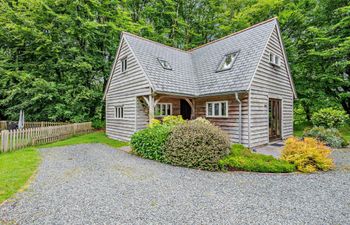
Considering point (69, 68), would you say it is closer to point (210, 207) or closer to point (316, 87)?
point (210, 207)

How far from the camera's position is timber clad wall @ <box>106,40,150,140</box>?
11.8m

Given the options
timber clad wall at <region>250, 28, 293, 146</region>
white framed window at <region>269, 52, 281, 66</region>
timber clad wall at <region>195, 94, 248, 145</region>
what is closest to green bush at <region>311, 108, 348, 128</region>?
timber clad wall at <region>250, 28, 293, 146</region>

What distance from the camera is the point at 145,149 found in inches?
343

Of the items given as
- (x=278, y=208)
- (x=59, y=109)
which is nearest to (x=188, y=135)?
(x=278, y=208)

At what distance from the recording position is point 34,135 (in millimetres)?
11734

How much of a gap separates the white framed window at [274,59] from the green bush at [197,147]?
284 inches

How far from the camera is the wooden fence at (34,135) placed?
9906mm

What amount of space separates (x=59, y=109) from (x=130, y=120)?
8.99m

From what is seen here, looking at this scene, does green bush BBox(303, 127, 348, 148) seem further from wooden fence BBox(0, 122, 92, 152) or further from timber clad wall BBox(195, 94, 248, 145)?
wooden fence BBox(0, 122, 92, 152)

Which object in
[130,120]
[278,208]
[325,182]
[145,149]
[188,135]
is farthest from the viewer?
[130,120]

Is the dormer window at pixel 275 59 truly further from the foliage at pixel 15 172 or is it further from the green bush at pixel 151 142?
the foliage at pixel 15 172

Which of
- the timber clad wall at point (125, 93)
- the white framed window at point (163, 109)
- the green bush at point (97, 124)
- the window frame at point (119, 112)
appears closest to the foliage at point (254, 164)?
the timber clad wall at point (125, 93)

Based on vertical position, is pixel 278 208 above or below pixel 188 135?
below

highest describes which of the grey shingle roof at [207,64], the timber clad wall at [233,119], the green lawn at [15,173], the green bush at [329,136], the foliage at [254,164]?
the grey shingle roof at [207,64]
